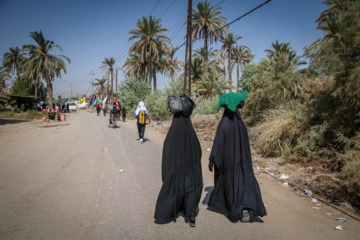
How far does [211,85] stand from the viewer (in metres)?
23.5

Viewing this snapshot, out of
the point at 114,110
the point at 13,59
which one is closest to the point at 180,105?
the point at 114,110

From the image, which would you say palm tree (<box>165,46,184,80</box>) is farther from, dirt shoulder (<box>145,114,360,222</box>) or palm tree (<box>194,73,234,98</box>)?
dirt shoulder (<box>145,114,360,222</box>)

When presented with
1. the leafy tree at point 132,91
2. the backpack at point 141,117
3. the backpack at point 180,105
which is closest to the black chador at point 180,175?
the backpack at point 180,105

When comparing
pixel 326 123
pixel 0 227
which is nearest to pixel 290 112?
pixel 326 123

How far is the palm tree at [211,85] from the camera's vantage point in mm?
23538

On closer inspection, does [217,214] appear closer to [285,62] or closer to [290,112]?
[290,112]

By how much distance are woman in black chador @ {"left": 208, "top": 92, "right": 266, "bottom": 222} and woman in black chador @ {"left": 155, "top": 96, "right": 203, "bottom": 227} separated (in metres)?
0.43

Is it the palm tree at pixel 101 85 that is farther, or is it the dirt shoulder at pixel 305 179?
the palm tree at pixel 101 85

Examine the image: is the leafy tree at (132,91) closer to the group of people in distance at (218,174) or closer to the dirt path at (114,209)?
the dirt path at (114,209)

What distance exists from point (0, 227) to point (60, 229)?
2.69 feet

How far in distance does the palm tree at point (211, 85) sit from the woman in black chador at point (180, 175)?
66.1ft

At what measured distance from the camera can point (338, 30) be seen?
682cm

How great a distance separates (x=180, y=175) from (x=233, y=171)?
915 mm

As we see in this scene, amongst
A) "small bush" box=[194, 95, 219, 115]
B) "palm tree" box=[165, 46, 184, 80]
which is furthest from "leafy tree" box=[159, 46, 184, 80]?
"small bush" box=[194, 95, 219, 115]
